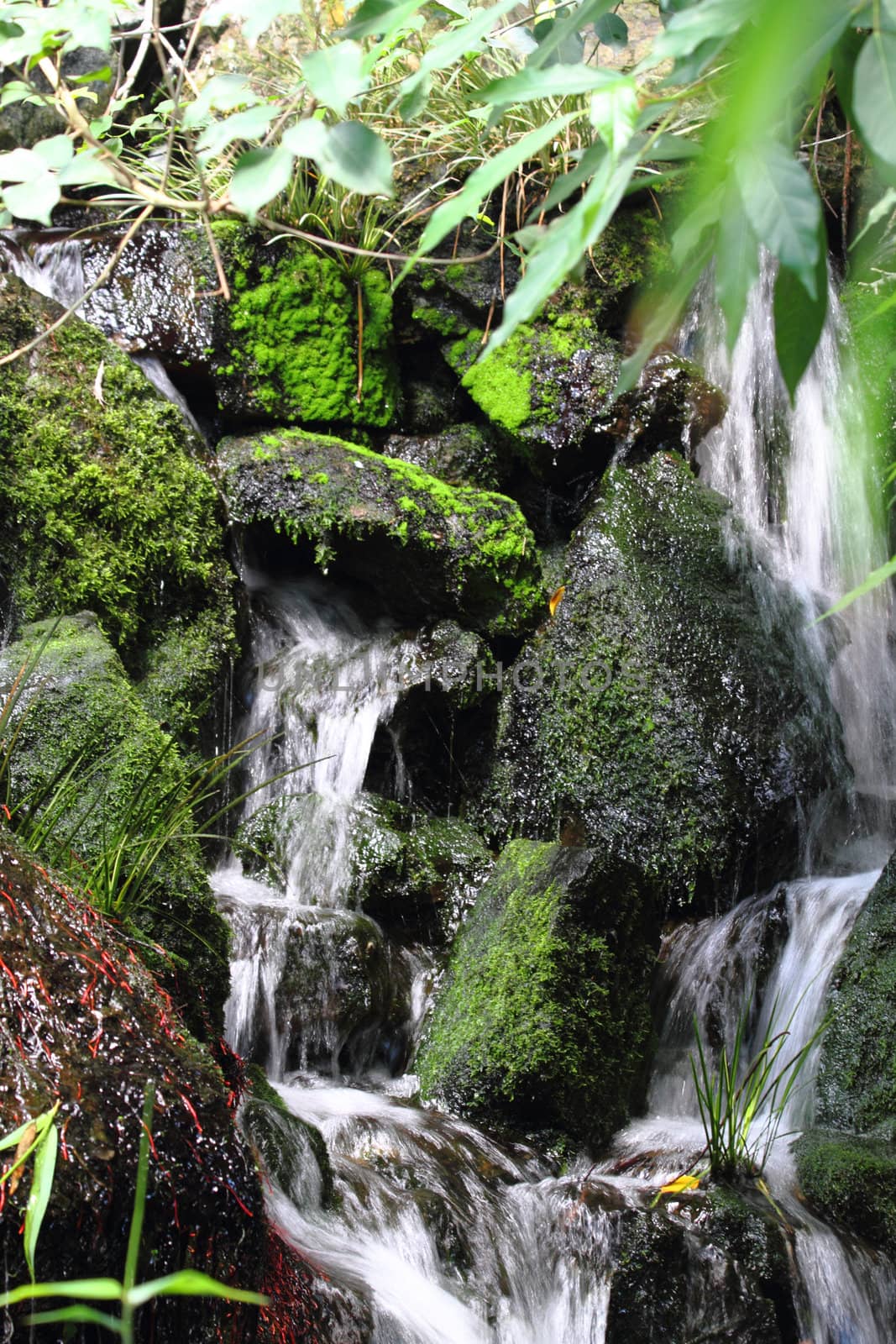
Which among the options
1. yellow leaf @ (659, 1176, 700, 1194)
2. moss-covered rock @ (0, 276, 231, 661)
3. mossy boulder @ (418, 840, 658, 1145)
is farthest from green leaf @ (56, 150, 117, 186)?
moss-covered rock @ (0, 276, 231, 661)

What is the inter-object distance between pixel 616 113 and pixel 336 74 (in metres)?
0.26

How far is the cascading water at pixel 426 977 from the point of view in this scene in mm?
3223

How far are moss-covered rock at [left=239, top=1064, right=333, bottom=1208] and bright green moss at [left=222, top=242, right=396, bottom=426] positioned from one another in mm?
4507

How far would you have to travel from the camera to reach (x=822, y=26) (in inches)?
31.4

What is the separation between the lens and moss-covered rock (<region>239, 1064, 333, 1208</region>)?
10.4 ft

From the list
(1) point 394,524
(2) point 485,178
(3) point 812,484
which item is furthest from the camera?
(3) point 812,484

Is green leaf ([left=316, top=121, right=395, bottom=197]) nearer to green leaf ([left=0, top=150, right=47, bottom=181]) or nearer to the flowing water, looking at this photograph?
the flowing water

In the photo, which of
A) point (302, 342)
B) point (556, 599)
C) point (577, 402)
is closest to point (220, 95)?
point (556, 599)

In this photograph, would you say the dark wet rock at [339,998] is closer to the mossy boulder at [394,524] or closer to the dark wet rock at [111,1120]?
the mossy boulder at [394,524]

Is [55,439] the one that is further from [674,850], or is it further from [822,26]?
[822,26]

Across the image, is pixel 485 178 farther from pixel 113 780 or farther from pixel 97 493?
pixel 97 493

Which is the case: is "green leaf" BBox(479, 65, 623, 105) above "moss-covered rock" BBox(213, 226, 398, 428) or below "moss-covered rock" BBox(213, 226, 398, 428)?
below

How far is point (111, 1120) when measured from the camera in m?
1.95

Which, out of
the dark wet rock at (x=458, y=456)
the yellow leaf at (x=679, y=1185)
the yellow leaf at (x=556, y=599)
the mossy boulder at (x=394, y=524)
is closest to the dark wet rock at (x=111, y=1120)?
the yellow leaf at (x=679, y=1185)
